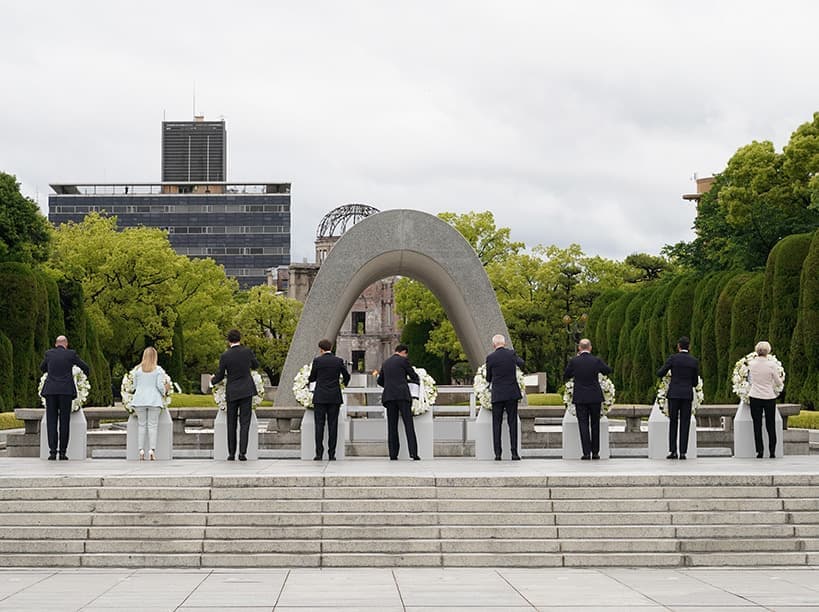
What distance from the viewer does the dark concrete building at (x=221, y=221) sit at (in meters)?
142

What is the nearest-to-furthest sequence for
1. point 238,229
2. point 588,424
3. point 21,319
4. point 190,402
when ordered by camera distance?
1. point 588,424
2. point 21,319
3. point 190,402
4. point 238,229

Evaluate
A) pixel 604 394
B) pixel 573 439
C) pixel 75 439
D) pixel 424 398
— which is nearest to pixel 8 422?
pixel 75 439

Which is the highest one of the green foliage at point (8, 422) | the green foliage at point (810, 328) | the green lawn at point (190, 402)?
the green foliage at point (810, 328)

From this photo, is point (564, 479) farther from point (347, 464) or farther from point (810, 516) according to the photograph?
point (347, 464)

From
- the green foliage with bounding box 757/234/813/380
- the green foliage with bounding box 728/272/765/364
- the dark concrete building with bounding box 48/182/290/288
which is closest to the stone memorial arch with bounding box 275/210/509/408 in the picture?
the green foliage with bounding box 757/234/813/380

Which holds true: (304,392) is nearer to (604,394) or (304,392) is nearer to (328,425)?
(328,425)

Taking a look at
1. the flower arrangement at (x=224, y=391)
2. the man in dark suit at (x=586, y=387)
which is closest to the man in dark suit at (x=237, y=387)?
the flower arrangement at (x=224, y=391)

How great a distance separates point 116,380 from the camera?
200 ft

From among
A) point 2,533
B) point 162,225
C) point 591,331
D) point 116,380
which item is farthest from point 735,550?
point 162,225

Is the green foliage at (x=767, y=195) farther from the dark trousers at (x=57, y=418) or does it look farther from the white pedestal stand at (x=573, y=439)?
the dark trousers at (x=57, y=418)

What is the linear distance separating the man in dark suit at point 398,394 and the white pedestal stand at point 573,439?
2.28m

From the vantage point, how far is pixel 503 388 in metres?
16.2

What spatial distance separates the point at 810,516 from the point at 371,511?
15.2 ft

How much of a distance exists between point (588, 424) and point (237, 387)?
494 cm
